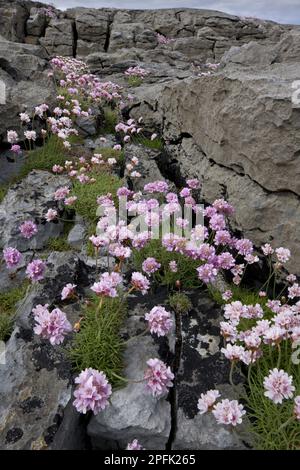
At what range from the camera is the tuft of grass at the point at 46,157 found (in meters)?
8.31

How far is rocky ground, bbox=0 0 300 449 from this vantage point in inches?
136

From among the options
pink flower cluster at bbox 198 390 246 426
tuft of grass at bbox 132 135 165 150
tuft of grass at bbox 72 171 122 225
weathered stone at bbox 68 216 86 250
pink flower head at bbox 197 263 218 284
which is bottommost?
weathered stone at bbox 68 216 86 250

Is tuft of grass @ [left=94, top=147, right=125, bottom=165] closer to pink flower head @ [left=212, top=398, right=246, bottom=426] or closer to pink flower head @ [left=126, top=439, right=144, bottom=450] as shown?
pink flower head @ [left=126, top=439, right=144, bottom=450]

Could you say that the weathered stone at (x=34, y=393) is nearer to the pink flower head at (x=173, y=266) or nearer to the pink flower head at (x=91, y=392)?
the pink flower head at (x=91, y=392)

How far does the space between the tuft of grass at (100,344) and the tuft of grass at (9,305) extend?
113 cm

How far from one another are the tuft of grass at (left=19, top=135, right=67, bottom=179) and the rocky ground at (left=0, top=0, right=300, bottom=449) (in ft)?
1.49

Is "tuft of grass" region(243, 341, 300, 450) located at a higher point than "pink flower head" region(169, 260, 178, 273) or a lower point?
lower

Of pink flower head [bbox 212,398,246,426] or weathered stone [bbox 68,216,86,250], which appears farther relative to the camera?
weathered stone [bbox 68,216,86,250]

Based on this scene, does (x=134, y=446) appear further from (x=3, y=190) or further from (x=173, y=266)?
(x=3, y=190)

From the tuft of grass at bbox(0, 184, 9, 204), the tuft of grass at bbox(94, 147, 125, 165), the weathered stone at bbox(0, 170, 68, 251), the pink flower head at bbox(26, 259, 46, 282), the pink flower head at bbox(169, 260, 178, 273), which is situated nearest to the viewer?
the pink flower head at bbox(26, 259, 46, 282)

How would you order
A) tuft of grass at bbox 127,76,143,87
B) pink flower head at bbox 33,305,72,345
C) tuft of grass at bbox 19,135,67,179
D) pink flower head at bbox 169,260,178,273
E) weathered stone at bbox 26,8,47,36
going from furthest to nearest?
weathered stone at bbox 26,8,47,36 → tuft of grass at bbox 127,76,143,87 → tuft of grass at bbox 19,135,67,179 → pink flower head at bbox 169,260,178,273 → pink flower head at bbox 33,305,72,345

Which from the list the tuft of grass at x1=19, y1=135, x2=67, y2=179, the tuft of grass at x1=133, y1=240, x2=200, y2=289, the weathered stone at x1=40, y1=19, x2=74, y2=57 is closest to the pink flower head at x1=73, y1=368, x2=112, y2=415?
the tuft of grass at x1=133, y1=240, x2=200, y2=289

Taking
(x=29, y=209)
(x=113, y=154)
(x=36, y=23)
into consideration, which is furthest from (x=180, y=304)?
(x=36, y=23)

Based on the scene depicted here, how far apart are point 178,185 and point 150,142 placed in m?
2.25
